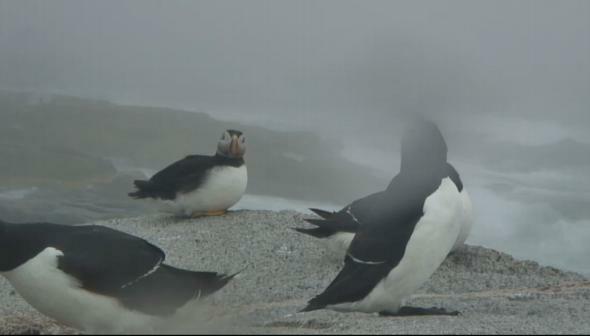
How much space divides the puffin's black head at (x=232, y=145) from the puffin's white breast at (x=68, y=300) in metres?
4.41

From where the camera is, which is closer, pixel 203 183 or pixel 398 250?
pixel 398 250

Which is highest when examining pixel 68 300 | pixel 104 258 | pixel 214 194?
A: pixel 104 258

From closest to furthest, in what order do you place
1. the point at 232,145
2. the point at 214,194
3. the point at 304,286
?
the point at 304,286, the point at 214,194, the point at 232,145

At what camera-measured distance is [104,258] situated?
4.62 m

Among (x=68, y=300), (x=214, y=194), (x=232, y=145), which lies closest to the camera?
(x=68, y=300)

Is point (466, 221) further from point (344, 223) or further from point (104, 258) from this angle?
point (104, 258)

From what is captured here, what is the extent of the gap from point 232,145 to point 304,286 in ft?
9.04

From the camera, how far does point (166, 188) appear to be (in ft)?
28.9

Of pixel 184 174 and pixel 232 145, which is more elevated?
pixel 232 145

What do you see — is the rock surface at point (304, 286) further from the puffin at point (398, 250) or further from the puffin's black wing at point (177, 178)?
the puffin's black wing at point (177, 178)

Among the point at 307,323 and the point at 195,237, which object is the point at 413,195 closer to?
the point at 307,323

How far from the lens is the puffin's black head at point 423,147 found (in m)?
5.25

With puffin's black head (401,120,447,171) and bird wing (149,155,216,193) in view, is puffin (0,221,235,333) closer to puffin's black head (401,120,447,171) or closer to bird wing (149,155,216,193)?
puffin's black head (401,120,447,171)

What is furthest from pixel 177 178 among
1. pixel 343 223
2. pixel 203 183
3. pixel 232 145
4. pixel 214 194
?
pixel 343 223
